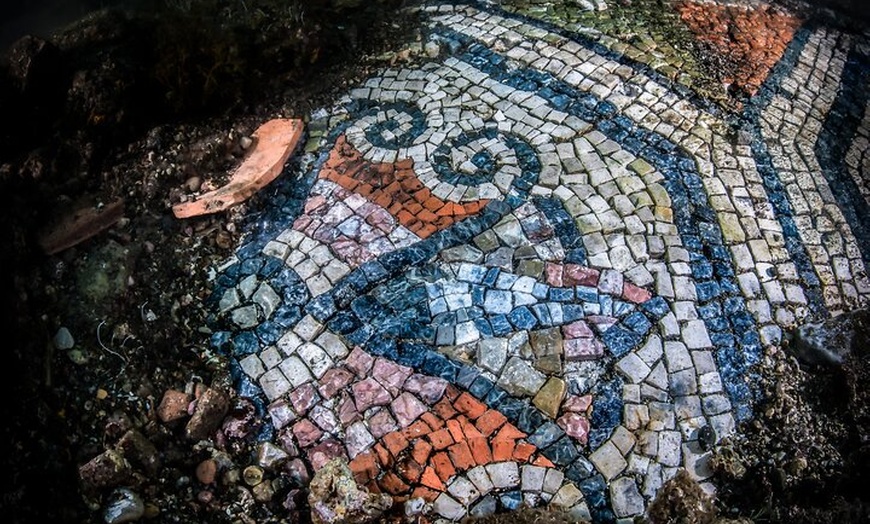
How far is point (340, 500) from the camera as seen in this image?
367 cm

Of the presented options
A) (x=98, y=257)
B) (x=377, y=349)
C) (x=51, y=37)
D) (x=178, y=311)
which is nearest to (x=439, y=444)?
(x=377, y=349)

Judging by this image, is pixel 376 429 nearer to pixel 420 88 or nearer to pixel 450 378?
pixel 450 378

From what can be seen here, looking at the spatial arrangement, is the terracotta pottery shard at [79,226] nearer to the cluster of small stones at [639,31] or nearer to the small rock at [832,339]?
the cluster of small stones at [639,31]

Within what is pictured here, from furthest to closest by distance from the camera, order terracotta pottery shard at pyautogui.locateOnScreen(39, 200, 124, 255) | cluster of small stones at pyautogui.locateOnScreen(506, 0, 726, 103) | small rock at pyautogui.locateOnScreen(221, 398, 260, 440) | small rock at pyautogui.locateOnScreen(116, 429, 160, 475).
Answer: cluster of small stones at pyautogui.locateOnScreen(506, 0, 726, 103) < terracotta pottery shard at pyautogui.locateOnScreen(39, 200, 124, 255) < small rock at pyautogui.locateOnScreen(221, 398, 260, 440) < small rock at pyautogui.locateOnScreen(116, 429, 160, 475)

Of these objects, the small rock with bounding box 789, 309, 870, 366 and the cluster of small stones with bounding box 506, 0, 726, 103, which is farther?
the cluster of small stones with bounding box 506, 0, 726, 103

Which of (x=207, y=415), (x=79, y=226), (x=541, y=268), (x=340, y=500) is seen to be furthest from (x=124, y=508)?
(x=541, y=268)

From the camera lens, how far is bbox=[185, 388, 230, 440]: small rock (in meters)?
A: 4.03

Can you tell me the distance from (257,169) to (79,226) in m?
1.30

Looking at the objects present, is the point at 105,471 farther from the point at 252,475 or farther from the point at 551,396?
the point at 551,396

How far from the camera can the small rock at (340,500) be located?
364 cm

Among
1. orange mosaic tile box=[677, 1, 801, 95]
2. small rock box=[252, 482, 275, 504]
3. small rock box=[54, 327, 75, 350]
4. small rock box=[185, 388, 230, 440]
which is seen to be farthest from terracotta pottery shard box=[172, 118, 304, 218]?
orange mosaic tile box=[677, 1, 801, 95]

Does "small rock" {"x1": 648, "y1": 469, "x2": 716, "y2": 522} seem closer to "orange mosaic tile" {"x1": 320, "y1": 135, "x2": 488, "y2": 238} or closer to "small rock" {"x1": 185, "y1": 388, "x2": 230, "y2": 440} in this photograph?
"orange mosaic tile" {"x1": 320, "y1": 135, "x2": 488, "y2": 238}

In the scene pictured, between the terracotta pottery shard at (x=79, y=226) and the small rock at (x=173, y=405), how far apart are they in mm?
1269

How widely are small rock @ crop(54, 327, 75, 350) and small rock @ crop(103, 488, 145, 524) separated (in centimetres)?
104
